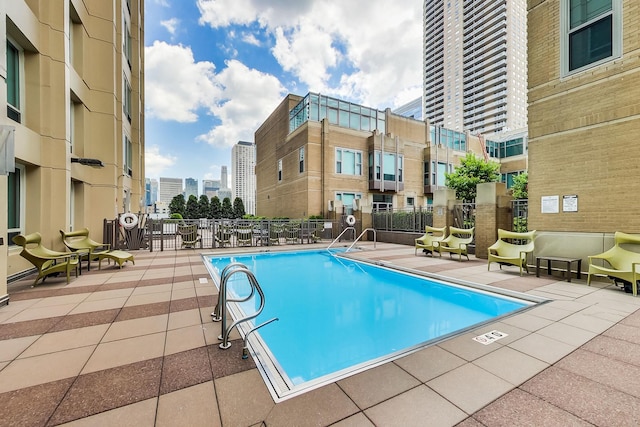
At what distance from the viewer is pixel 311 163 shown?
2133 centimetres

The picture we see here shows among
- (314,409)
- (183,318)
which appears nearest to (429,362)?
(314,409)

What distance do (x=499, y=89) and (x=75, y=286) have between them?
98.6m

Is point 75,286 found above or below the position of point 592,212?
below

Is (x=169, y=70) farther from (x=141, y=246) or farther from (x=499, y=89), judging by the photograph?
(x=499, y=89)

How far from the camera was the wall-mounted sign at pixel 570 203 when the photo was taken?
6.68 m

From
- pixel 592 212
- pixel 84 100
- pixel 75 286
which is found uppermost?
pixel 84 100

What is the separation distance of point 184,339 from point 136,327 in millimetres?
944

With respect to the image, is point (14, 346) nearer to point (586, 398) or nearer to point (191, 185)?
point (586, 398)

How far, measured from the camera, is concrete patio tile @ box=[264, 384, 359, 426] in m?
2.01

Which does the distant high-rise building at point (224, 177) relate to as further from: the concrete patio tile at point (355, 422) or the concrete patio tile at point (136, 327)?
the concrete patio tile at point (355, 422)

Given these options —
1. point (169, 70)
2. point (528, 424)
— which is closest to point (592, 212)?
point (528, 424)

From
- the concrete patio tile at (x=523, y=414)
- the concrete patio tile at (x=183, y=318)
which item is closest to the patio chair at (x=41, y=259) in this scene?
the concrete patio tile at (x=183, y=318)

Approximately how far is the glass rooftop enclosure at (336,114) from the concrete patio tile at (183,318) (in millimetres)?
19745

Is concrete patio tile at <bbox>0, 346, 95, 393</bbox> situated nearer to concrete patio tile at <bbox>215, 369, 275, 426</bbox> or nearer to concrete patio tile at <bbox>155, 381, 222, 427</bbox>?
concrete patio tile at <bbox>155, 381, 222, 427</bbox>
